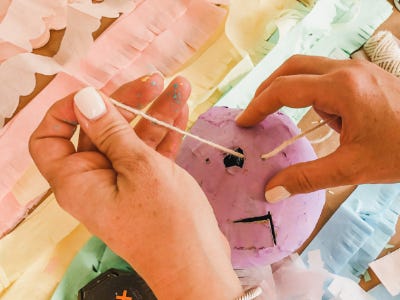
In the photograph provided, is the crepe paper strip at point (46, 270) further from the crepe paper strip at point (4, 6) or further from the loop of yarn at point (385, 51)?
the loop of yarn at point (385, 51)

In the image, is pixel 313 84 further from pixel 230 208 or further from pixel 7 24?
pixel 7 24

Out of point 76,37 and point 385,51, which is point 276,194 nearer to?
point 76,37

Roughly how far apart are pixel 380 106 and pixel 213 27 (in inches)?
18.4

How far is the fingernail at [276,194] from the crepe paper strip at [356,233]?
1.32ft

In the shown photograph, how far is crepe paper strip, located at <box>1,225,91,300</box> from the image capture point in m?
0.86

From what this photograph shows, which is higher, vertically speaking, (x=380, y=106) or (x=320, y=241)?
(x=380, y=106)

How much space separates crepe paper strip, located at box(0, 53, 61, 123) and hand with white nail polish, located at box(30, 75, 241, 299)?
278 millimetres

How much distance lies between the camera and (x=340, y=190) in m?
1.06

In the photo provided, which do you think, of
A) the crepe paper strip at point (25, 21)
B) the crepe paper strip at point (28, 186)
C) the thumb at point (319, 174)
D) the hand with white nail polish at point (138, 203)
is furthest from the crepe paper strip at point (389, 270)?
the crepe paper strip at point (25, 21)

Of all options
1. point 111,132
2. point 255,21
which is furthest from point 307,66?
point 255,21

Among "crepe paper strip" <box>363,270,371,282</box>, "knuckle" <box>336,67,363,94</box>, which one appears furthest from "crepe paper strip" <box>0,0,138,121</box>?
"crepe paper strip" <box>363,270,371,282</box>

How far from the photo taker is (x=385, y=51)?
1.08 metres

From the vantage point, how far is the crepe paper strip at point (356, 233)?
1014 mm

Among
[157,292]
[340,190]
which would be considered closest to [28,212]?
[157,292]
